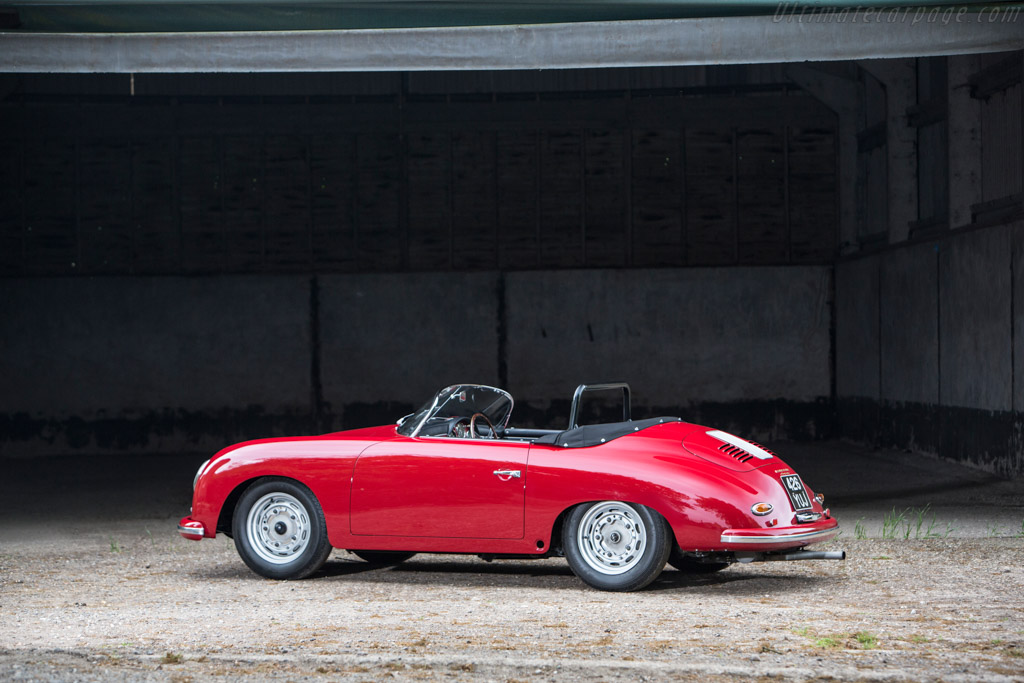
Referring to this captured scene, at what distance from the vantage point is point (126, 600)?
6785mm

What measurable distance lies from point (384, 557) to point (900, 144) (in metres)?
13.1

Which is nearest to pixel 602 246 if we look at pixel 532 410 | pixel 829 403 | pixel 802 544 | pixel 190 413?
pixel 532 410

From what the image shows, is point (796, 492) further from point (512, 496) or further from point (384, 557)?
point (384, 557)

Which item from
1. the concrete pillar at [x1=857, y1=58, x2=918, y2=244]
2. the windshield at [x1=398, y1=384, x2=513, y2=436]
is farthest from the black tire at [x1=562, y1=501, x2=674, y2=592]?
the concrete pillar at [x1=857, y1=58, x2=918, y2=244]

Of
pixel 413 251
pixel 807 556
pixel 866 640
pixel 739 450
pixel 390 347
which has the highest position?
pixel 413 251

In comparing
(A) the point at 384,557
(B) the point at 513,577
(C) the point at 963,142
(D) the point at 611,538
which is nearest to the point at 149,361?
(A) the point at 384,557

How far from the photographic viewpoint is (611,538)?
266 inches

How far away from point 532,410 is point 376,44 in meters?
11.1

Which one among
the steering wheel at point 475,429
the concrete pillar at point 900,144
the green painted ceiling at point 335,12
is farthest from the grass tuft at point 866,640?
the concrete pillar at point 900,144

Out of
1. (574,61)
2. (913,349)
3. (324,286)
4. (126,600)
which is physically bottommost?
(126,600)

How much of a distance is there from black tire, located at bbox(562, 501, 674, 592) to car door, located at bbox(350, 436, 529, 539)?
A: 36cm

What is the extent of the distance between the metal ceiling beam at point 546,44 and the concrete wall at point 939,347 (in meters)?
4.05

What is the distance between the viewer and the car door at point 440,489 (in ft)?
22.6

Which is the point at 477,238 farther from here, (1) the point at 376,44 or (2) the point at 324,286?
(1) the point at 376,44
